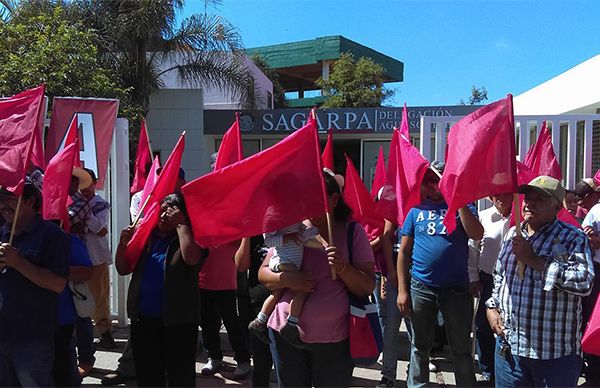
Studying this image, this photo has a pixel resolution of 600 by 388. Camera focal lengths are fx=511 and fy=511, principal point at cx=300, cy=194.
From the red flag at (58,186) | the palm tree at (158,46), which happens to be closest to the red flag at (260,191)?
the red flag at (58,186)

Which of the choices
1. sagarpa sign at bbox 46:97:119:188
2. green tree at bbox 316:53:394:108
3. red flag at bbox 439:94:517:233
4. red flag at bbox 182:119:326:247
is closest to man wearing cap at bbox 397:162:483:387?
red flag at bbox 439:94:517:233

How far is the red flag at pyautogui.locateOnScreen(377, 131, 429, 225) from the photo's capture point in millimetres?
4109

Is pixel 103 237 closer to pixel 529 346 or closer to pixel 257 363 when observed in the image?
pixel 257 363

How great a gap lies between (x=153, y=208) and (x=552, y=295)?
2515mm

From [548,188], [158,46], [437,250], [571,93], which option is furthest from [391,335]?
[158,46]

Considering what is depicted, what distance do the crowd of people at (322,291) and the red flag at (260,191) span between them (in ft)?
0.38

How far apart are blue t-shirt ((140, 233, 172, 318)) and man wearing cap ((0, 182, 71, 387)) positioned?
495 mm

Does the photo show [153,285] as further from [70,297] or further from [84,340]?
[84,340]

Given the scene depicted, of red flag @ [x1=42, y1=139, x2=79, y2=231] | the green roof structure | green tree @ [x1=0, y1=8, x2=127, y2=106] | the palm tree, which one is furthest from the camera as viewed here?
the green roof structure

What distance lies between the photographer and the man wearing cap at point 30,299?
2.93 meters

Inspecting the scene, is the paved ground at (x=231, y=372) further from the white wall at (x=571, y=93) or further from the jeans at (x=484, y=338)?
the white wall at (x=571, y=93)

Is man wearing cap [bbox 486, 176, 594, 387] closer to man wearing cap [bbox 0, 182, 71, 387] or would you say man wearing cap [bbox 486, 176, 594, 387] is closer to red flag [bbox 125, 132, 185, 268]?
red flag [bbox 125, 132, 185, 268]

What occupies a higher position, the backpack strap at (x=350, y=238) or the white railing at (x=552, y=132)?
the white railing at (x=552, y=132)

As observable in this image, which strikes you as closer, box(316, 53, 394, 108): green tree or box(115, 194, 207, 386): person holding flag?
box(115, 194, 207, 386): person holding flag
